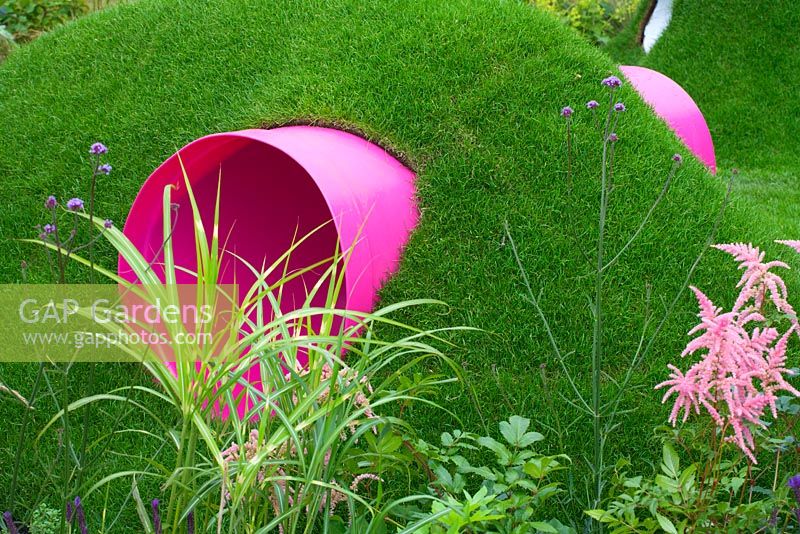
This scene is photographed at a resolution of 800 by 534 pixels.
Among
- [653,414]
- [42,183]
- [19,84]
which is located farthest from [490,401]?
[19,84]

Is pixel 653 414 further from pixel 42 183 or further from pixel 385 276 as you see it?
pixel 42 183

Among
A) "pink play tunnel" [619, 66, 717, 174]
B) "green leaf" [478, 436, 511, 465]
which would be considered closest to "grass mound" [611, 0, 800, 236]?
"pink play tunnel" [619, 66, 717, 174]

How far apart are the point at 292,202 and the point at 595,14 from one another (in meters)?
7.94

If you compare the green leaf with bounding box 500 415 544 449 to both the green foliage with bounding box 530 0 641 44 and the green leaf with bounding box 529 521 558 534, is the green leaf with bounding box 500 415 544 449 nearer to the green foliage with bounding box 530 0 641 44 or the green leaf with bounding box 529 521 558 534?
the green leaf with bounding box 529 521 558 534

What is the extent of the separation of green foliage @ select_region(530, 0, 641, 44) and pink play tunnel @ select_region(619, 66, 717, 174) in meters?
5.37

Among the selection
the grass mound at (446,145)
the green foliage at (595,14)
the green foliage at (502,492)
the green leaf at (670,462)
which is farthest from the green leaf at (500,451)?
the green foliage at (595,14)

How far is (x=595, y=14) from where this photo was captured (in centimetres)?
1069

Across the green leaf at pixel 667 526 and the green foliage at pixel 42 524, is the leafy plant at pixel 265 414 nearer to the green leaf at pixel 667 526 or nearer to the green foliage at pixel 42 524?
the green foliage at pixel 42 524

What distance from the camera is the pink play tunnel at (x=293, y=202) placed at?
2916mm

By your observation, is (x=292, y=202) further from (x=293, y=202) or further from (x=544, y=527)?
(x=544, y=527)

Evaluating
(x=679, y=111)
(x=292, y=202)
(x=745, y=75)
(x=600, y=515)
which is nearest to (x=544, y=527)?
(x=600, y=515)

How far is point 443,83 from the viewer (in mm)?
3646

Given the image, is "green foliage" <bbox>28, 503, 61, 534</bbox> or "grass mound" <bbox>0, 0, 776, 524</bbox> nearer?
"green foliage" <bbox>28, 503, 61, 534</bbox>

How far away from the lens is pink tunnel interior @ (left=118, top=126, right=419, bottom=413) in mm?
2916
